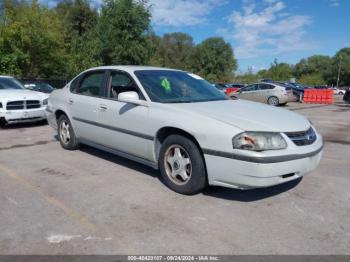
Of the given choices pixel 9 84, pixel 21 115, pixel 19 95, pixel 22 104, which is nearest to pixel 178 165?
pixel 21 115

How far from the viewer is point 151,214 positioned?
3.87m

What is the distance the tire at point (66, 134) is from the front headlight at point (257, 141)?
141 inches

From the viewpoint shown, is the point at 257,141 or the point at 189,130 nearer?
the point at 257,141

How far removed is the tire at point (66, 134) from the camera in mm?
6516

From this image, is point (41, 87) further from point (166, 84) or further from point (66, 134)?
point (166, 84)

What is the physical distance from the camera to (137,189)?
15.2 ft

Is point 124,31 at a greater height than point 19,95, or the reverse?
point 124,31

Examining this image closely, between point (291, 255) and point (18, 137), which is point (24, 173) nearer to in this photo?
point (18, 137)

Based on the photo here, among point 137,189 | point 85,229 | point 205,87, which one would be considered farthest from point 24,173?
point 205,87

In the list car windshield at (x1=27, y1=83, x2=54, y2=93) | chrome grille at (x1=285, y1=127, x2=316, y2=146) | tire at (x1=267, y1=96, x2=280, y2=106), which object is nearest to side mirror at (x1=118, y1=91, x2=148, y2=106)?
chrome grille at (x1=285, y1=127, x2=316, y2=146)

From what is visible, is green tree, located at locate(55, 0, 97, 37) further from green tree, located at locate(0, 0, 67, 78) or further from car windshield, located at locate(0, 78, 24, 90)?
car windshield, located at locate(0, 78, 24, 90)

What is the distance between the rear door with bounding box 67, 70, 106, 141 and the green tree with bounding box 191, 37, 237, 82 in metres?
69.9

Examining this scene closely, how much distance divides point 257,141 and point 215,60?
75303mm

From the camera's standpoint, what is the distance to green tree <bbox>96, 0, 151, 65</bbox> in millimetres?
26656
